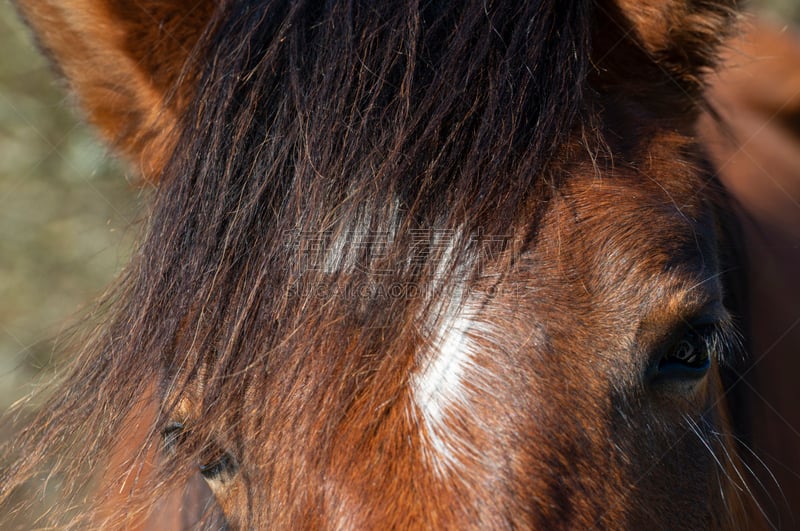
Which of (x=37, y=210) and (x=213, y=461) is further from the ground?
(x=213, y=461)

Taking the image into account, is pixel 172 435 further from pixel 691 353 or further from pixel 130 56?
pixel 691 353

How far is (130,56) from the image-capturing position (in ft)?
4.92

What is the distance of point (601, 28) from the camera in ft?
4.71

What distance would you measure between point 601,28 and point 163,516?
1.60 m

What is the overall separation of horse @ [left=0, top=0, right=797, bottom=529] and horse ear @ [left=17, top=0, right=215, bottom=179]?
99 mm

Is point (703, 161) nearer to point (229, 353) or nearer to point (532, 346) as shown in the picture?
point (532, 346)

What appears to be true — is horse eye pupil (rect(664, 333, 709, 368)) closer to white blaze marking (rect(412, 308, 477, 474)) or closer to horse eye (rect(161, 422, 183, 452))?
white blaze marking (rect(412, 308, 477, 474))

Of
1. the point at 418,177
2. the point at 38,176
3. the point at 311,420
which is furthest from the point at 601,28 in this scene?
the point at 38,176

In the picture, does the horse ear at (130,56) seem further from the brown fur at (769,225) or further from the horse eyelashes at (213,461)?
the brown fur at (769,225)

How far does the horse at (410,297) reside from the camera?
1062 millimetres

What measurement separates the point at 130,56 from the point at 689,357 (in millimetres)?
1201

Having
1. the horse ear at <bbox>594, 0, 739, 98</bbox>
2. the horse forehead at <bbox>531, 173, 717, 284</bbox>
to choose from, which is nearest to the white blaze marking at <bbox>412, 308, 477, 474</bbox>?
the horse forehead at <bbox>531, 173, 717, 284</bbox>

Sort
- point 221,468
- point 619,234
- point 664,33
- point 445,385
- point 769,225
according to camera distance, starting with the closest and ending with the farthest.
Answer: point 445,385 < point 619,234 < point 221,468 < point 664,33 < point 769,225

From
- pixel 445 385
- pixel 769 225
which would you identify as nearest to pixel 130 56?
pixel 445 385
